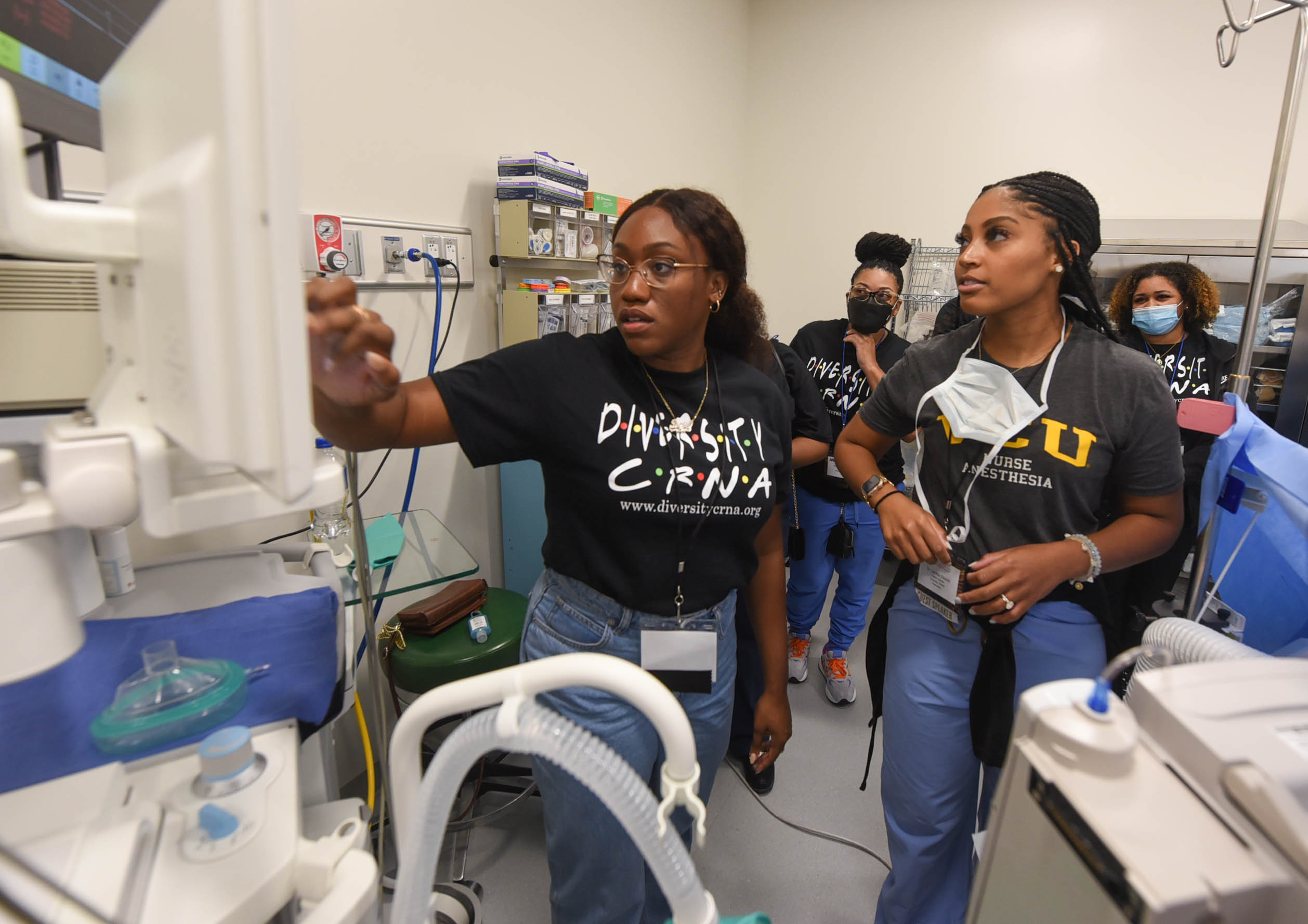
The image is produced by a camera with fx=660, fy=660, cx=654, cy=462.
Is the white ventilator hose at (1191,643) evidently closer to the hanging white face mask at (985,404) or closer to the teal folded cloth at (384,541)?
the hanging white face mask at (985,404)

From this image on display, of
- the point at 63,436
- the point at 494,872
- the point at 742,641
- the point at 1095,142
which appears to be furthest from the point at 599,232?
the point at 1095,142

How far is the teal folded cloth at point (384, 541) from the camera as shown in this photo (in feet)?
4.51

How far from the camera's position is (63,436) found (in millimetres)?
425

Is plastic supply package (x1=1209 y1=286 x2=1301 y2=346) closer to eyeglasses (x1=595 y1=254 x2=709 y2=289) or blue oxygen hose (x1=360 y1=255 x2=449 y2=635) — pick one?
eyeglasses (x1=595 y1=254 x2=709 y2=289)

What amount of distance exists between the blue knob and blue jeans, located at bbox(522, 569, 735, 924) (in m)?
0.52

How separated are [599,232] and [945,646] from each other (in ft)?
6.14

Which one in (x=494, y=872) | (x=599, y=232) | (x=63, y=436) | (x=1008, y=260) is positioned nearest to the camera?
(x=63, y=436)

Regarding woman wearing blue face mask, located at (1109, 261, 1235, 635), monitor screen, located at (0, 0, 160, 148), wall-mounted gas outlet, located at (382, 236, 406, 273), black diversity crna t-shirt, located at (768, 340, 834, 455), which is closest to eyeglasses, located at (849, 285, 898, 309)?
black diversity crna t-shirt, located at (768, 340, 834, 455)

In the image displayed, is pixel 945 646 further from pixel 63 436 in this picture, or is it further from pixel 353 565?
pixel 63 436

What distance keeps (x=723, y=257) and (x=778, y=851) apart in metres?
1.52

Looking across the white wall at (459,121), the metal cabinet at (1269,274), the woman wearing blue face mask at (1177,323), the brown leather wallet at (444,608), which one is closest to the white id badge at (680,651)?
the brown leather wallet at (444,608)

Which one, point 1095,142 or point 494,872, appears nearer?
point 494,872

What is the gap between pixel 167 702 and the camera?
26.2 inches

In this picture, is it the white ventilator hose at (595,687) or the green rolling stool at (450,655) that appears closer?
the white ventilator hose at (595,687)
